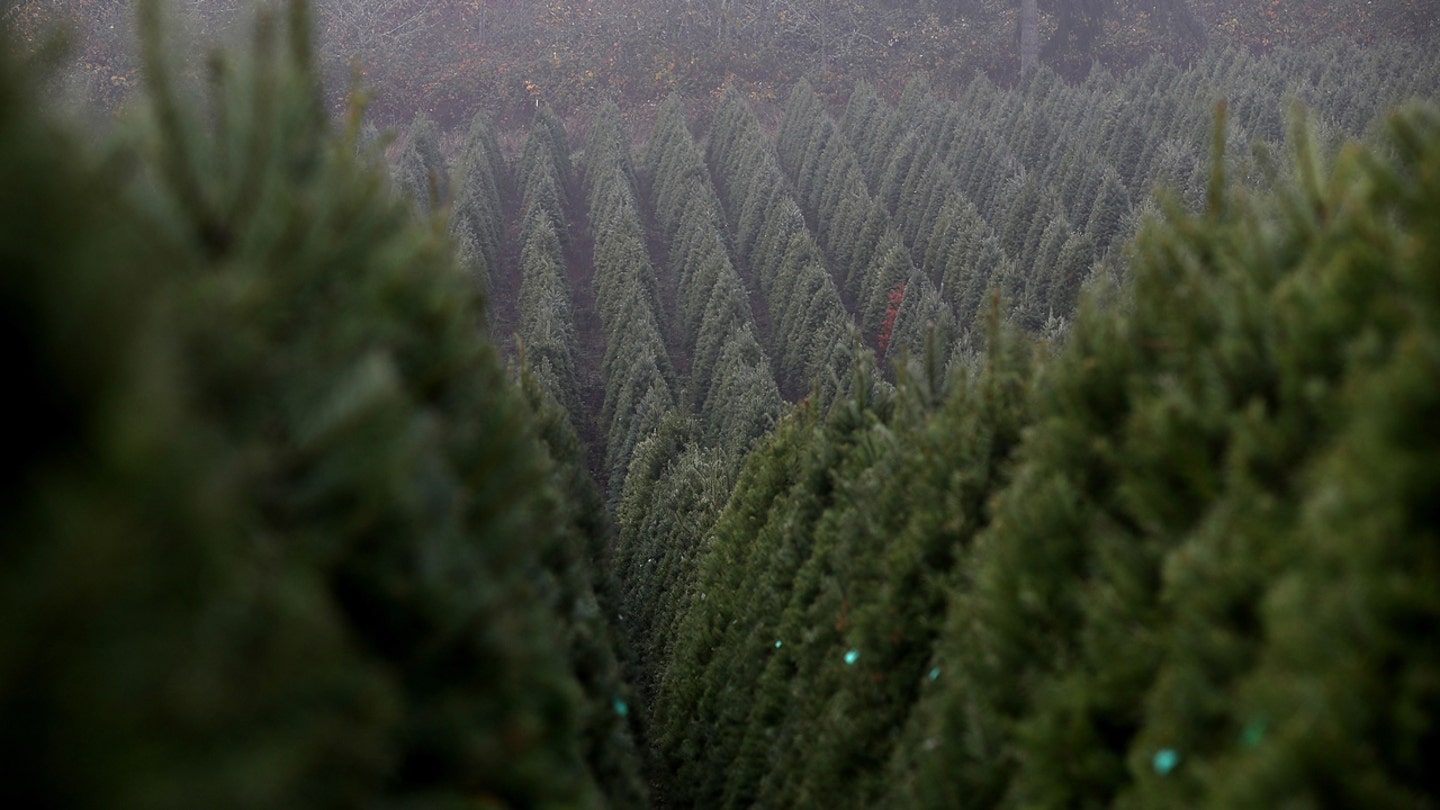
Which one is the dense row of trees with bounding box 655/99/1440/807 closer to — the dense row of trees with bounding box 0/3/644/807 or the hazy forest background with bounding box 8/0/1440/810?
the hazy forest background with bounding box 8/0/1440/810

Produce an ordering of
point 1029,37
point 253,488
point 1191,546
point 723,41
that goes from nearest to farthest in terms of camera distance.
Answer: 1. point 253,488
2. point 1191,546
3. point 1029,37
4. point 723,41

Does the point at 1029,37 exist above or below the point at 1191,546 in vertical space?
below

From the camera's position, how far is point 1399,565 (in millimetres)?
1643

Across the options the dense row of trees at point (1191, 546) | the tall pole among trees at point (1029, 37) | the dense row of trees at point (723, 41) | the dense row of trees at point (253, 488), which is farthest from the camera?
the dense row of trees at point (723, 41)

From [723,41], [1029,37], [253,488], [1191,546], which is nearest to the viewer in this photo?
[253,488]

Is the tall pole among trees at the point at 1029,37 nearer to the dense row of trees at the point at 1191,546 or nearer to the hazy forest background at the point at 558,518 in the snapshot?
the hazy forest background at the point at 558,518

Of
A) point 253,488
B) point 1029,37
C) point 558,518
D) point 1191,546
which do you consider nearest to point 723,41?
point 1029,37

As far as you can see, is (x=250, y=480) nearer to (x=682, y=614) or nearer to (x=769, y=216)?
(x=682, y=614)

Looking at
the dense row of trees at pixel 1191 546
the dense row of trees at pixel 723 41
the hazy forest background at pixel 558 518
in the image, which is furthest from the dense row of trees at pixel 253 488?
the dense row of trees at pixel 723 41

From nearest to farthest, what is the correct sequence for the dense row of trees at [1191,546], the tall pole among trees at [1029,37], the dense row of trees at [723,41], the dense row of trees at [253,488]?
1. the dense row of trees at [253,488]
2. the dense row of trees at [1191,546]
3. the tall pole among trees at [1029,37]
4. the dense row of trees at [723,41]

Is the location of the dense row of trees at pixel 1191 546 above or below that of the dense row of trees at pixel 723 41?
above

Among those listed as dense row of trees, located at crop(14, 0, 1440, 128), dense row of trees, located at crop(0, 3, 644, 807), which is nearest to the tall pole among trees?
dense row of trees, located at crop(14, 0, 1440, 128)

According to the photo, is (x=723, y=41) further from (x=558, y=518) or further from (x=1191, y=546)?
(x=1191, y=546)

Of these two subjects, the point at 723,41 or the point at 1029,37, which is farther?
the point at 723,41
